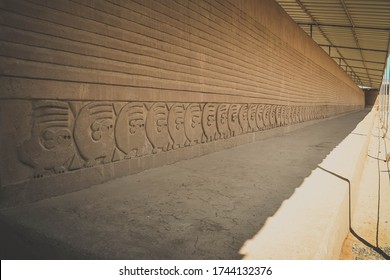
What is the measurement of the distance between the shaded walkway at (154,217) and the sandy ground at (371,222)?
81 centimetres

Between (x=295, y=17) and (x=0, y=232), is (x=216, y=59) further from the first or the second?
(x=295, y=17)

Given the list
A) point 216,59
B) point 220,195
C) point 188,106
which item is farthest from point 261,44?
point 220,195

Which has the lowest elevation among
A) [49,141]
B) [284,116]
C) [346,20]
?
[49,141]

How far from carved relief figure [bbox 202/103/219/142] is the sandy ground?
253 cm

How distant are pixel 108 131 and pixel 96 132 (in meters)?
0.16

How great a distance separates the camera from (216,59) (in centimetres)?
516

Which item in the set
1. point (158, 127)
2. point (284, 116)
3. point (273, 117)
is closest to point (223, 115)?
point (158, 127)

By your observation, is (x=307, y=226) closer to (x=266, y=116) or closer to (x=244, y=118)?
(x=244, y=118)

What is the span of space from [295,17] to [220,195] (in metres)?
10.6

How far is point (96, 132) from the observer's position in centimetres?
297

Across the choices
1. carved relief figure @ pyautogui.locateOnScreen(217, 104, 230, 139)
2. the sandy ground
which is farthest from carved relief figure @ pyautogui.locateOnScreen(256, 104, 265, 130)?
the sandy ground

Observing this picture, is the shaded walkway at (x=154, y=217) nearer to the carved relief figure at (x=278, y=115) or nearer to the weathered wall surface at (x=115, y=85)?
the weathered wall surface at (x=115, y=85)

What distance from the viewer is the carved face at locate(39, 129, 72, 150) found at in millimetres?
2500

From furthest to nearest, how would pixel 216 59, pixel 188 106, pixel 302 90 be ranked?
pixel 302 90 < pixel 216 59 < pixel 188 106
